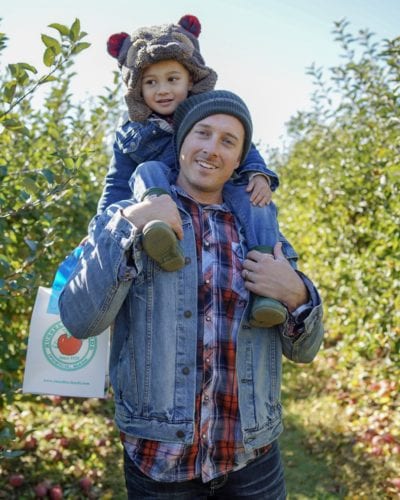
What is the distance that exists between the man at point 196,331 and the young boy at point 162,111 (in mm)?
128

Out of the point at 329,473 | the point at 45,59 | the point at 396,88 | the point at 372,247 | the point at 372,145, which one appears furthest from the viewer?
the point at 372,145

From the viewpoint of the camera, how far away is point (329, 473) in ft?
11.7

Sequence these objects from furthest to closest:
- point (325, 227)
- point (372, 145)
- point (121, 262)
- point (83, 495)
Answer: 1. point (325, 227)
2. point (372, 145)
3. point (83, 495)
4. point (121, 262)

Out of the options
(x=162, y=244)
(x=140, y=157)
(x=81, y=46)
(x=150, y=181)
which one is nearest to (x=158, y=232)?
(x=162, y=244)

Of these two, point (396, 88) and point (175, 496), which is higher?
point (396, 88)

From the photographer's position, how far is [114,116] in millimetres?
4637

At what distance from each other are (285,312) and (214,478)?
0.46 m

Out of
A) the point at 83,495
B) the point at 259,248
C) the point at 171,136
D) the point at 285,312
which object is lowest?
the point at 83,495

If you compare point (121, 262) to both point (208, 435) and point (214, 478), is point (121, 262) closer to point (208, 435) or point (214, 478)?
point (208, 435)

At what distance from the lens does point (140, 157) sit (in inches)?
73.5

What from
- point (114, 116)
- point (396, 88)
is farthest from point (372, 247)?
point (114, 116)

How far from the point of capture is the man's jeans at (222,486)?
148 centimetres

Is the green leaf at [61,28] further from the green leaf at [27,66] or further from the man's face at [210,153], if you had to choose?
→ the man's face at [210,153]

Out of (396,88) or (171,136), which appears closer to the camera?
(171,136)
